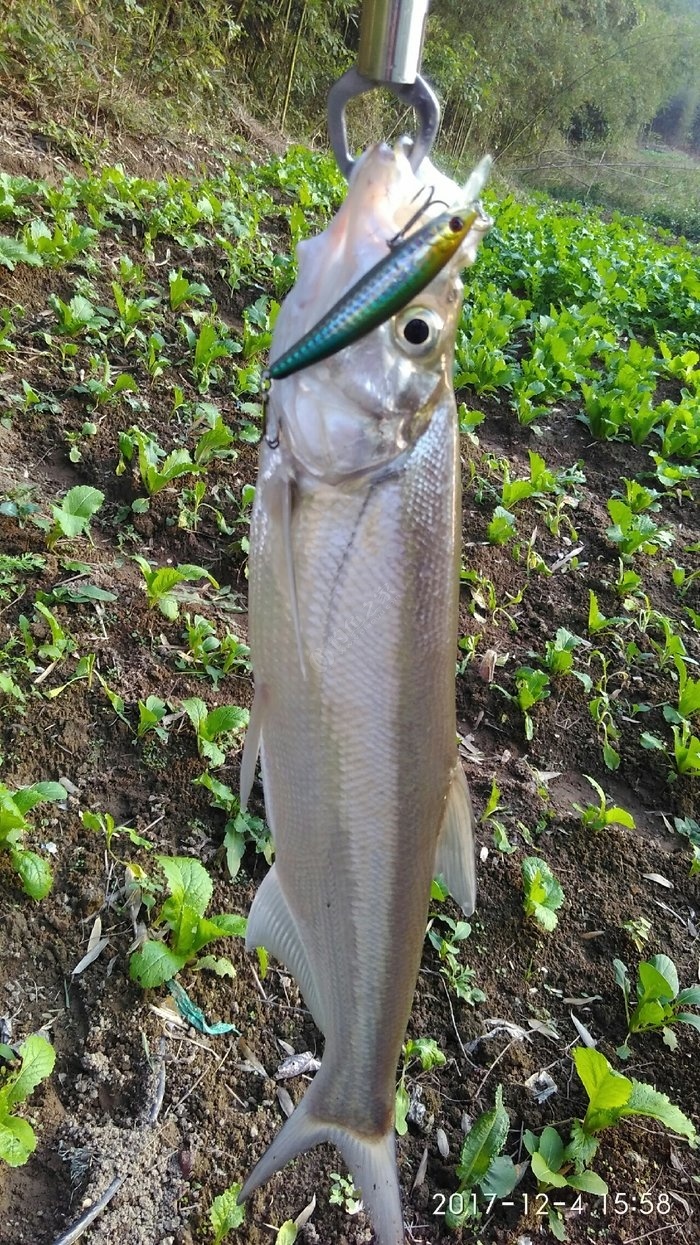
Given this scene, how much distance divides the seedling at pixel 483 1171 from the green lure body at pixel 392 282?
86.1 inches

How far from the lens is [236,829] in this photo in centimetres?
268

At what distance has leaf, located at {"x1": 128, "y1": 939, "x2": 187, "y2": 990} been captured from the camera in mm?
2209

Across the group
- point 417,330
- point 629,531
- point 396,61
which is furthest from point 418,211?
point 629,531

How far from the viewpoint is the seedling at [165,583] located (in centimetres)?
319

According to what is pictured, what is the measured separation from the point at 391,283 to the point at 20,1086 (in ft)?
6.60

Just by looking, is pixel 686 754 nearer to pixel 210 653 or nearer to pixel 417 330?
pixel 210 653

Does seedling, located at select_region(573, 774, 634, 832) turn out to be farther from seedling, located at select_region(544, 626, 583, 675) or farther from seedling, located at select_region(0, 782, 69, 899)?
seedling, located at select_region(0, 782, 69, 899)

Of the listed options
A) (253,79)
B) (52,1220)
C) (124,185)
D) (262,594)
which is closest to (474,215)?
(262,594)

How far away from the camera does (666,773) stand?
11.9ft

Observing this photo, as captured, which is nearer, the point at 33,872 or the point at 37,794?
the point at 33,872

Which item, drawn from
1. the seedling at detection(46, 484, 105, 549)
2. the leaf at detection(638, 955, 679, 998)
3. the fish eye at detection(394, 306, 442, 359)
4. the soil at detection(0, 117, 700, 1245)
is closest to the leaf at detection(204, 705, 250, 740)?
the soil at detection(0, 117, 700, 1245)

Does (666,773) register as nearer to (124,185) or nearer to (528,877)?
(528,877)

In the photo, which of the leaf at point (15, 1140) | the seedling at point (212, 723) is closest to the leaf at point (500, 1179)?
the leaf at point (15, 1140)

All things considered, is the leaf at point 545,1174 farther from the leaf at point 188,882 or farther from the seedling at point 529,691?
the seedling at point 529,691
